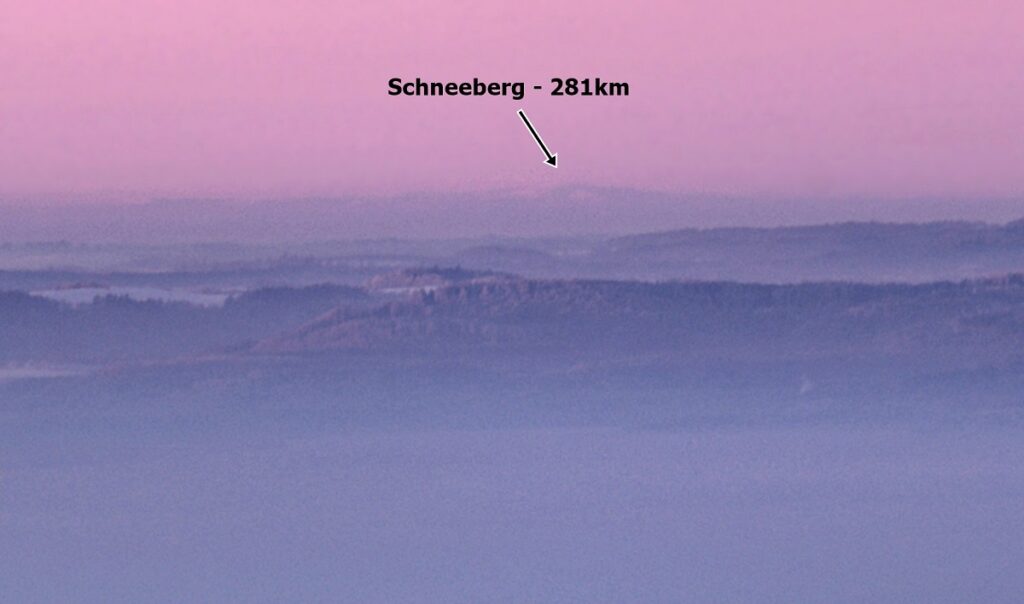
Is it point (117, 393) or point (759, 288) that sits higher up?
point (759, 288)

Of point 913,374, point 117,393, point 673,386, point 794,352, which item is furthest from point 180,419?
point 913,374

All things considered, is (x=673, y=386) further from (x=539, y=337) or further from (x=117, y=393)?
(x=117, y=393)

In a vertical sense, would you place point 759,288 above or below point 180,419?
above

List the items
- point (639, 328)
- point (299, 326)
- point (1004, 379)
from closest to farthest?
point (299, 326)
point (639, 328)
point (1004, 379)

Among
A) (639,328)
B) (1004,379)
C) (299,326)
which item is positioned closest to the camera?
(299,326)

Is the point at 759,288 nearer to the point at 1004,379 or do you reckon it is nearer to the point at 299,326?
the point at 1004,379

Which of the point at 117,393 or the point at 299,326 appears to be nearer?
the point at 299,326

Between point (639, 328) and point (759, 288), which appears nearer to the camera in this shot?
point (639, 328)

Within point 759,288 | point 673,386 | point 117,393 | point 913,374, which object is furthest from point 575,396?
point 117,393
